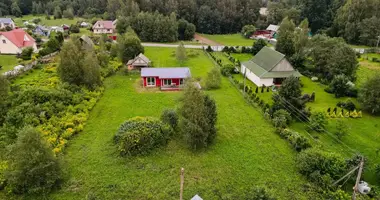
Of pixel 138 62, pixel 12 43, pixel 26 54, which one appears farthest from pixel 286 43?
pixel 12 43

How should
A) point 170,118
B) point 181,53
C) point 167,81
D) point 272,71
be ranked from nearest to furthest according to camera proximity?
point 170,118, point 167,81, point 272,71, point 181,53

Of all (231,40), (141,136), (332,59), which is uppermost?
(332,59)

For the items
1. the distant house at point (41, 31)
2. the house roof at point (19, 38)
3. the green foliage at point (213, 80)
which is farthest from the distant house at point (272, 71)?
the distant house at point (41, 31)

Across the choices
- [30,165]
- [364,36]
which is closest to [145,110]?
[30,165]

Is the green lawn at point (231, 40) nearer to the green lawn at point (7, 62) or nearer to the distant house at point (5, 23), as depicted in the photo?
the green lawn at point (7, 62)

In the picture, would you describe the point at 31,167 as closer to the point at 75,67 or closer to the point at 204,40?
the point at 75,67

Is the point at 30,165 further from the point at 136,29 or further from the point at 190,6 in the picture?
the point at 190,6

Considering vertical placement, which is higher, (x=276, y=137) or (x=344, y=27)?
(x=344, y=27)
